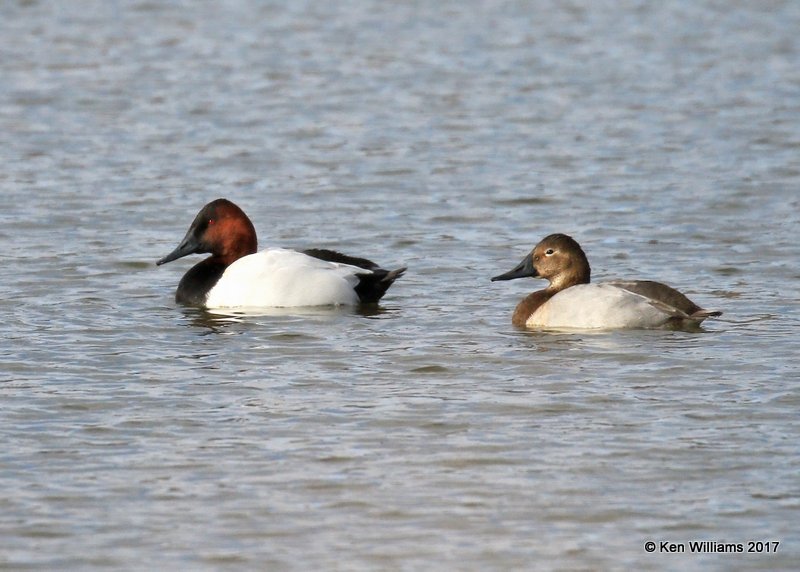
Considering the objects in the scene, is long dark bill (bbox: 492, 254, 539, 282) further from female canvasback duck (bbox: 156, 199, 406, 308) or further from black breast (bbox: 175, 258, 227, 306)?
black breast (bbox: 175, 258, 227, 306)

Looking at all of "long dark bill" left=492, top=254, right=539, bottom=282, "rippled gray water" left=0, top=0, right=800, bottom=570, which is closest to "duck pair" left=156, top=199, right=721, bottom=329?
"long dark bill" left=492, top=254, right=539, bottom=282

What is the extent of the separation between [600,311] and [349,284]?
1678 millimetres

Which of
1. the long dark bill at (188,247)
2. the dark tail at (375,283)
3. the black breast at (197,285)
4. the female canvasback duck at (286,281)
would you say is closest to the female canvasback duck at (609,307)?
the dark tail at (375,283)

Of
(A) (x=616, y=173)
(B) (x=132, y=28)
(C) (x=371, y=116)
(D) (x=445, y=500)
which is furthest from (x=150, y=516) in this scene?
(B) (x=132, y=28)

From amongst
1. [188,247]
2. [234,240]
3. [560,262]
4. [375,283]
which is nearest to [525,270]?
[560,262]

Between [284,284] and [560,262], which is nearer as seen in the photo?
[560,262]

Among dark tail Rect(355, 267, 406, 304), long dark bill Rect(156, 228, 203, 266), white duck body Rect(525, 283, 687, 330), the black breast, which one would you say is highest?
long dark bill Rect(156, 228, 203, 266)

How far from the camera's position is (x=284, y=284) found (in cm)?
1004

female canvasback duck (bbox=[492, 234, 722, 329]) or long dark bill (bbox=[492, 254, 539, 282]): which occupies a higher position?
long dark bill (bbox=[492, 254, 539, 282])

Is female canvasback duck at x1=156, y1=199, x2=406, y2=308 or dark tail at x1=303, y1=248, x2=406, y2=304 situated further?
dark tail at x1=303, y1=248, x2=406, y2=304

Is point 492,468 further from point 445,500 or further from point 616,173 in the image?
point 616,173

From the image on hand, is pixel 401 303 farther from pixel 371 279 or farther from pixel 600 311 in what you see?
pixel 600 311

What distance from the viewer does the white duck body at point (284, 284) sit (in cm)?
1004

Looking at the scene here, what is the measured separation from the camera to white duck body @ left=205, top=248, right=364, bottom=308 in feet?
32.9
